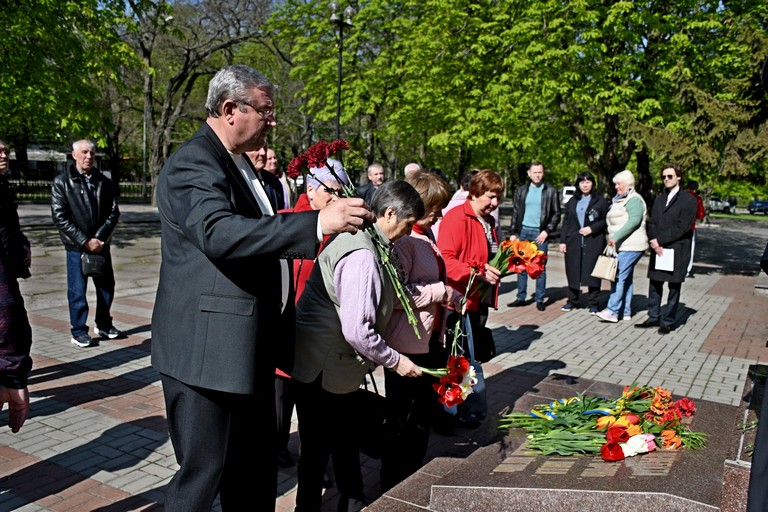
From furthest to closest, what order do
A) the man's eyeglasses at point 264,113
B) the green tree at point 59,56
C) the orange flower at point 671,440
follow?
the green tree at point 59,56, the orange flower at point 671,440, the man's eyeglasses at point 264,113

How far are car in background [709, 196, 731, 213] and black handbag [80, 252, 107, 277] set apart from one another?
56.6 m

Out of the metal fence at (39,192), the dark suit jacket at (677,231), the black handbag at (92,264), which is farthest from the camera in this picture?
the metal fence at (39,192)

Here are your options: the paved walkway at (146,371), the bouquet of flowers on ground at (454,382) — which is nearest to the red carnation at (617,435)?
the bouquet of flowers on ground at (454,382)

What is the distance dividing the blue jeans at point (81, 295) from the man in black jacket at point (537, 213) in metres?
5.77

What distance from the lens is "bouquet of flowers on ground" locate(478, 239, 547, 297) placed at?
4.07 metres

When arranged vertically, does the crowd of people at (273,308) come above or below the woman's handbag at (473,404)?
above

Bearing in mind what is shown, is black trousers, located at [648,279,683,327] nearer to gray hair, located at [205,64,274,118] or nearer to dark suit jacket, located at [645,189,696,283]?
dark suit jacket, located at [645,189,696,283]

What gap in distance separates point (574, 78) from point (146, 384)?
42.2ft

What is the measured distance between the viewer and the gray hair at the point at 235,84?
2209 mm

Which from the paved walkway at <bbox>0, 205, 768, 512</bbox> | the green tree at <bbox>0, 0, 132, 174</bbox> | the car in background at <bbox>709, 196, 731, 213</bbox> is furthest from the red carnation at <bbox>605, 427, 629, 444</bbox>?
the car in background at <bbox>709, 196, 731, 213</bbox>

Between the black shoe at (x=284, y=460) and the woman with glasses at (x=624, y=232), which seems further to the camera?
the woman with glasses at (x=624, y=232)

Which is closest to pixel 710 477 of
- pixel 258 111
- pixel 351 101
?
pixel 258 111

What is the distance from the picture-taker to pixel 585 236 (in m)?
9.46

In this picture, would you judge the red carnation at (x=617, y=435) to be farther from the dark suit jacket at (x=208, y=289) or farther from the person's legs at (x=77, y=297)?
the person's legs at (x=77, y=297)
